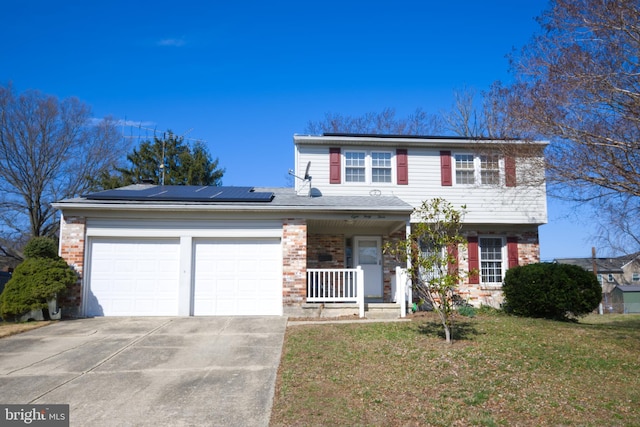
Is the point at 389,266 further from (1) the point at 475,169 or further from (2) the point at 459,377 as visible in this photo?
(2) the point at 459,377

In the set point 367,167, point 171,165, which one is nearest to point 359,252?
point 367,167

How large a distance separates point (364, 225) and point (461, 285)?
12.3 feet

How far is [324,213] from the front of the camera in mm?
13000

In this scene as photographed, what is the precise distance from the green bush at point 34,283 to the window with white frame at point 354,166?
8578 mm

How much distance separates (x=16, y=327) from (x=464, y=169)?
43.9 ft

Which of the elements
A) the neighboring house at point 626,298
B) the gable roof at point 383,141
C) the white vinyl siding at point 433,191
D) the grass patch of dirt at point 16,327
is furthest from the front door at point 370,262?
the neighboring house at point 626,298

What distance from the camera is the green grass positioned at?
5688 mm

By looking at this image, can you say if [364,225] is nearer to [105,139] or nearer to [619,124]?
[619,124]

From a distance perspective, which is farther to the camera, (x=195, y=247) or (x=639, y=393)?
(x=195, y=247)

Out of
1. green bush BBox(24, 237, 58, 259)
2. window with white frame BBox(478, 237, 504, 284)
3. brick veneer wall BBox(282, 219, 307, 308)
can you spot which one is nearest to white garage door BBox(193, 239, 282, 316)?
brick veneer wall BBox(282, 219, 307, 308)

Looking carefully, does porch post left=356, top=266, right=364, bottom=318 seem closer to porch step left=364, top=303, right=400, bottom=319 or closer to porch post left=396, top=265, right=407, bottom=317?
porch step left=364, top=303, right=400, bottom=319

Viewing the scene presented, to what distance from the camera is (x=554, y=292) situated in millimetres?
12133

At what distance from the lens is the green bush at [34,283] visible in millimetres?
11352

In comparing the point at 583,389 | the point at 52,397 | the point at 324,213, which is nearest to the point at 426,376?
the point at 583,389
